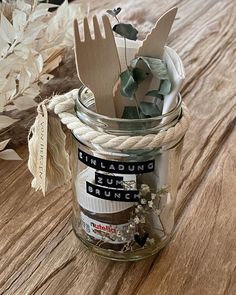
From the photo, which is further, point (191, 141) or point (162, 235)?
point (191, 141)

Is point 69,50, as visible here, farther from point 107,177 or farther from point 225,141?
point 107,177

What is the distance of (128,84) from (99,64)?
4 cm

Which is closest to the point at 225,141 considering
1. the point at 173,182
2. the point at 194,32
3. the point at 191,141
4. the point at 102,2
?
the point at 191,141

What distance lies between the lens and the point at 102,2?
4.90 ft

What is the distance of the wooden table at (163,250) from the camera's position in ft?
2.24

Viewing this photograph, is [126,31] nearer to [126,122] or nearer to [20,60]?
[126,122]

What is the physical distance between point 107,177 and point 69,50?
516 millimetres

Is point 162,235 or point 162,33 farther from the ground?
point 162,33

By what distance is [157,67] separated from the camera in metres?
0.65

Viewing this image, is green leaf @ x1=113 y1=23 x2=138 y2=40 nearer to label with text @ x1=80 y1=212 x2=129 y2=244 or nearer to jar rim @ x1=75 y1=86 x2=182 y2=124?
jar rim @ x1=75 y1=86 x2=182 y2=124

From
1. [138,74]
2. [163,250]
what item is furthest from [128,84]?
[163,250]

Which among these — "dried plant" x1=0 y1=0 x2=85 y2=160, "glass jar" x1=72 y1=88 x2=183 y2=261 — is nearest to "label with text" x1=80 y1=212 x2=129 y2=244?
"glass jar" x1=72 y1=88 x2=183 y2=261

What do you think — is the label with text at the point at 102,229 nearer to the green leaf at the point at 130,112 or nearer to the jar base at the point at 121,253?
the jar base at the point at 121,253

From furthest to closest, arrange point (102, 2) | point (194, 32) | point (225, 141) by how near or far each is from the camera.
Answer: point (102, 2) → point (194, 32) → point (225, 141)
